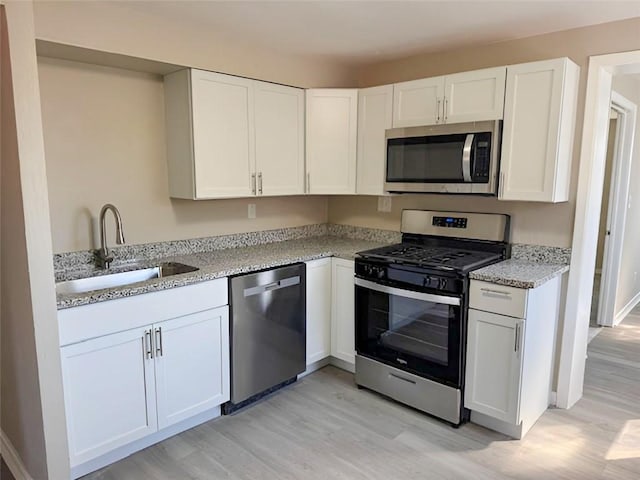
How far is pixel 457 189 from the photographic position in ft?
9.08

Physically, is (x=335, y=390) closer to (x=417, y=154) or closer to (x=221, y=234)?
(x=221, y=234)

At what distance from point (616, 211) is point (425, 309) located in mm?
2671

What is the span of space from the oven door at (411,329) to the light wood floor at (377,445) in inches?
12.4

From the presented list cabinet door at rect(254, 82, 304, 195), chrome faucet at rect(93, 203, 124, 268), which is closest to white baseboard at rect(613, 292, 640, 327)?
cabinet door at rect(254, 82, 304, 195)

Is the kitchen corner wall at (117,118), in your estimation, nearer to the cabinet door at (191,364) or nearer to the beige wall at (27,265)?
the beige wall at (27,265)

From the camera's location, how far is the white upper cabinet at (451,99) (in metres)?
2.62

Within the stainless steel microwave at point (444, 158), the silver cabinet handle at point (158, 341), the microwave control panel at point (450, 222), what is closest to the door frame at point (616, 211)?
the microwave control panel at point (450, 222)

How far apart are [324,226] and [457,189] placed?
4.83 ft

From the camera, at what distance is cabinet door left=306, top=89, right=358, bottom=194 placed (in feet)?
10.8

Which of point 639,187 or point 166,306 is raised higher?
point 639,187

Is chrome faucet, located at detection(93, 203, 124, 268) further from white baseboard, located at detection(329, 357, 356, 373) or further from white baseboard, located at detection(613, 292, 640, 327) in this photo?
white baseboard, located at detection(613, 292, 640, 327)

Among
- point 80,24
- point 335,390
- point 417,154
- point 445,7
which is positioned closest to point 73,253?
point 80,24

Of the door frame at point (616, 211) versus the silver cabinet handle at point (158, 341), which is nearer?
the silver cabinet handle at point (158, 341)

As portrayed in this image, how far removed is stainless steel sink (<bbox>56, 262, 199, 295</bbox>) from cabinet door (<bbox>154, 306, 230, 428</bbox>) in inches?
13.3
